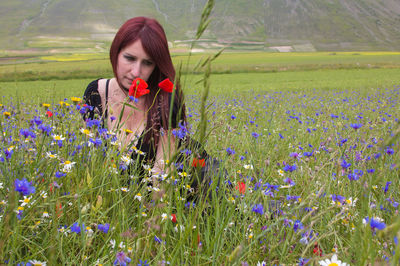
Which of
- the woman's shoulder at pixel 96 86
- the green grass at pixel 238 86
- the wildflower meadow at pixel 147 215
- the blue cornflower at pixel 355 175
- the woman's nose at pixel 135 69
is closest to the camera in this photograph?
the wildflower meadow at pixel 147 215

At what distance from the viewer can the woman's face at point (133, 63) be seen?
2.87 metres

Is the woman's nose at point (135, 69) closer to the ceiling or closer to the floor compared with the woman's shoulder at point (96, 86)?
closer to the ceiling

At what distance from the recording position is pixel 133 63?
2902mm

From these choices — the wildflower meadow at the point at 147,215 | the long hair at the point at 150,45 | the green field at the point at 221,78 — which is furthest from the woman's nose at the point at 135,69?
the wildflower meadow at the point at 147,215

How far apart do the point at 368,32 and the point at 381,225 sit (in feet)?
768

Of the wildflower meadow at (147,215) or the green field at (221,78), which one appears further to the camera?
the green field at (221,78)

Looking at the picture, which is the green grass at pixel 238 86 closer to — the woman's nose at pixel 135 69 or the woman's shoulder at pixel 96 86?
the woman's shoulder at pixel 96 86

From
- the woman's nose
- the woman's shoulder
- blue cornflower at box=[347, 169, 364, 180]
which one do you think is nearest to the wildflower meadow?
blue cornflower at box=[347, 169, 364, 180]

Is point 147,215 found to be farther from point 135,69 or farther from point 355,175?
point 135,69

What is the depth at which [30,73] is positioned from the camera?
28250mm

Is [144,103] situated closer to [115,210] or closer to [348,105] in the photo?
[115,210]

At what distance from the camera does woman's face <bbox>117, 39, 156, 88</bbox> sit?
2.87 metres

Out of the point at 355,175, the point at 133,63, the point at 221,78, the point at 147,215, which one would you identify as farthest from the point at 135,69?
the point at 221,78

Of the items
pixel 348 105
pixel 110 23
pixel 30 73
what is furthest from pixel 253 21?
pixel 348 105
